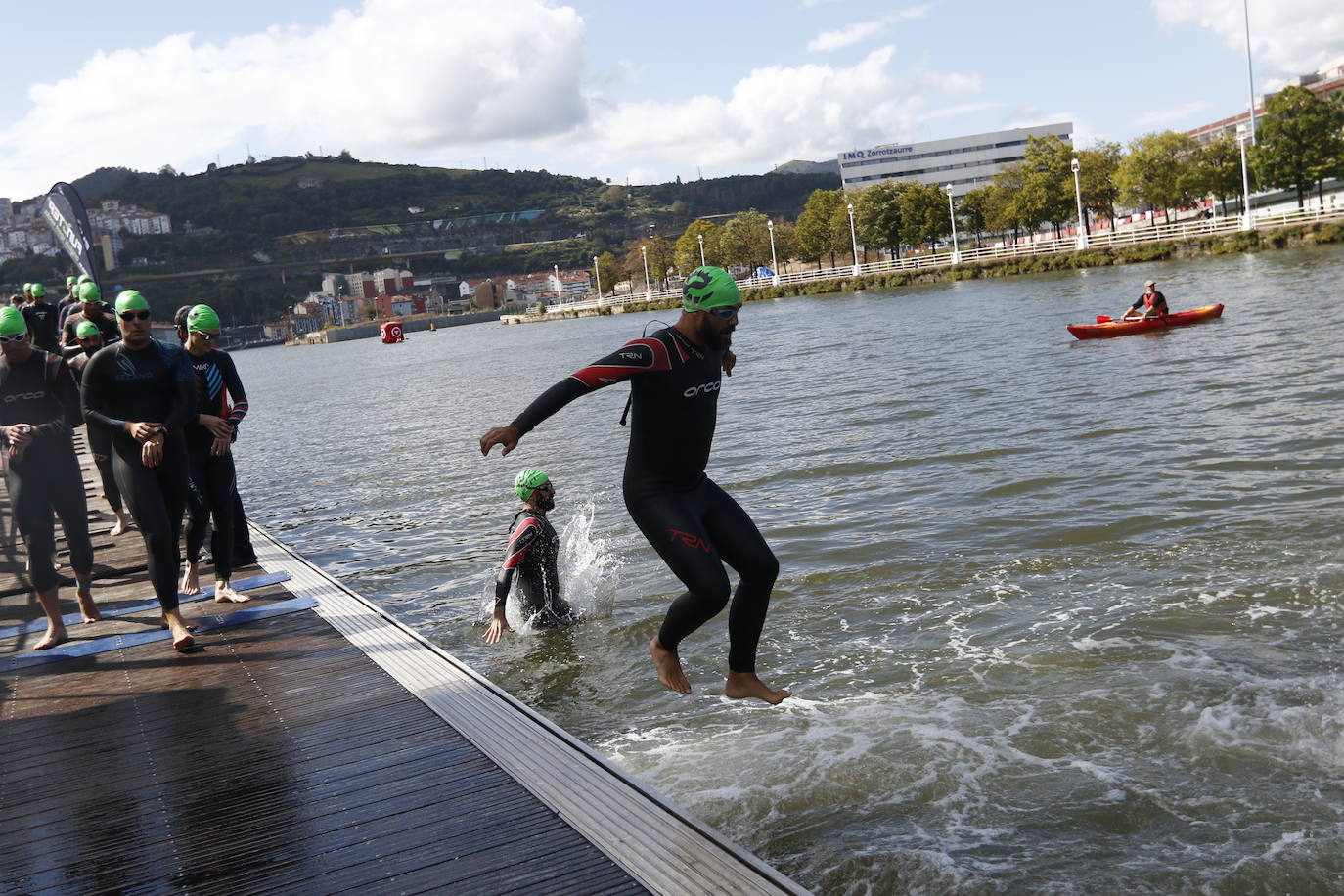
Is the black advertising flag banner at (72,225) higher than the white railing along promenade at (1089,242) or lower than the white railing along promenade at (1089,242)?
higher

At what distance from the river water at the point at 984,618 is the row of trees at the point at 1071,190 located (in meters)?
62.7

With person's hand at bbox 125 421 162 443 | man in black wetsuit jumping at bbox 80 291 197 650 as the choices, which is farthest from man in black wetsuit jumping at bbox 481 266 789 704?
man in black wetsuit jumping at bbox 80 291 197 650

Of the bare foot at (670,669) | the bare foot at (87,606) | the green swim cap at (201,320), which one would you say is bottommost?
the bare foot at (670,669)

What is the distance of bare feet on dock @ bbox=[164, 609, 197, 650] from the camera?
879 centimetres

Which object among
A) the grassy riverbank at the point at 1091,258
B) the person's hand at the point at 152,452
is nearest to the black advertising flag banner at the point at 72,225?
the person's hand at the point at 152,452

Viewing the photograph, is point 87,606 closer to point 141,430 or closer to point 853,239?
point 141,430

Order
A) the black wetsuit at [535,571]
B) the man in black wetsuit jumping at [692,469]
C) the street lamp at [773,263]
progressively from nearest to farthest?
1. the man in black wetsuit jumping at [692,469]
2. the black wetsuit at [535,571]
3. the street lamp at [773,263]

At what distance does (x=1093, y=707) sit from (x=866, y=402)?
2160 cm

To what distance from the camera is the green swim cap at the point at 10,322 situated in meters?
8.57

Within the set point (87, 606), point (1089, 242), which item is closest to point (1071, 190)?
point (1089, 242)

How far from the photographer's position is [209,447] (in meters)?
10.4

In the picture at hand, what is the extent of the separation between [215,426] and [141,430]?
6.50 ft

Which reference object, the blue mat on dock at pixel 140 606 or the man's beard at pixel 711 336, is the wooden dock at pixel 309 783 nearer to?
the blue mat on dock at pixel 140 606

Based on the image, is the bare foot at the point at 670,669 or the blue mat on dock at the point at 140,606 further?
the blue mat on dock at the point at 140,606
